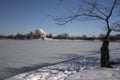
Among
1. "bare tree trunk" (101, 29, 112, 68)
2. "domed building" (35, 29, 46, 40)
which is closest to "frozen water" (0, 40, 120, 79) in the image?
A: "bare tree trunk" (101, 29, 112, 68)

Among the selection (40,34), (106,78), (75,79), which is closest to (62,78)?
Answer: (75,79)

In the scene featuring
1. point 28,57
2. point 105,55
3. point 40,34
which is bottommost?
point 28,57

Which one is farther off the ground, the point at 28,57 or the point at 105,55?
the point at 105,55

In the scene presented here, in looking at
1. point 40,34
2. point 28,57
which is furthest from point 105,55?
point 40,34

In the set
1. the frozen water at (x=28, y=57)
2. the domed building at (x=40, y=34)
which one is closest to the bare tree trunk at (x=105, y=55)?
the frozen water at (x=28, y=57)

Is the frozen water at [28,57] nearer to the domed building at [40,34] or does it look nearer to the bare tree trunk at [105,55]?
the bare tree trunk at [105,55]

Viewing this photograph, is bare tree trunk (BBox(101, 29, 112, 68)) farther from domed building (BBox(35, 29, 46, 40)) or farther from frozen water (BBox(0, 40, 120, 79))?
domed building (BBox(35, 29, 46, 40))

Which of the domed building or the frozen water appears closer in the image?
the frozen water

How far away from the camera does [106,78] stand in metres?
5.82

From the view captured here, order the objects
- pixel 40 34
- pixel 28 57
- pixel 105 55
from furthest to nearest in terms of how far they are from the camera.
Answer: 1. pixel 40 34
2. pixel 28 57
3. pixel 105 55

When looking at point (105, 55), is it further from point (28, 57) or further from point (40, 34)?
point (40, 34)

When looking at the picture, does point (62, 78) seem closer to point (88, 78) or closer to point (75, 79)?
point (75, 79)

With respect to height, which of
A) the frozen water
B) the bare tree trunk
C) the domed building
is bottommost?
the frozen water

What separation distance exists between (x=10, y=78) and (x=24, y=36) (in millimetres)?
101733
